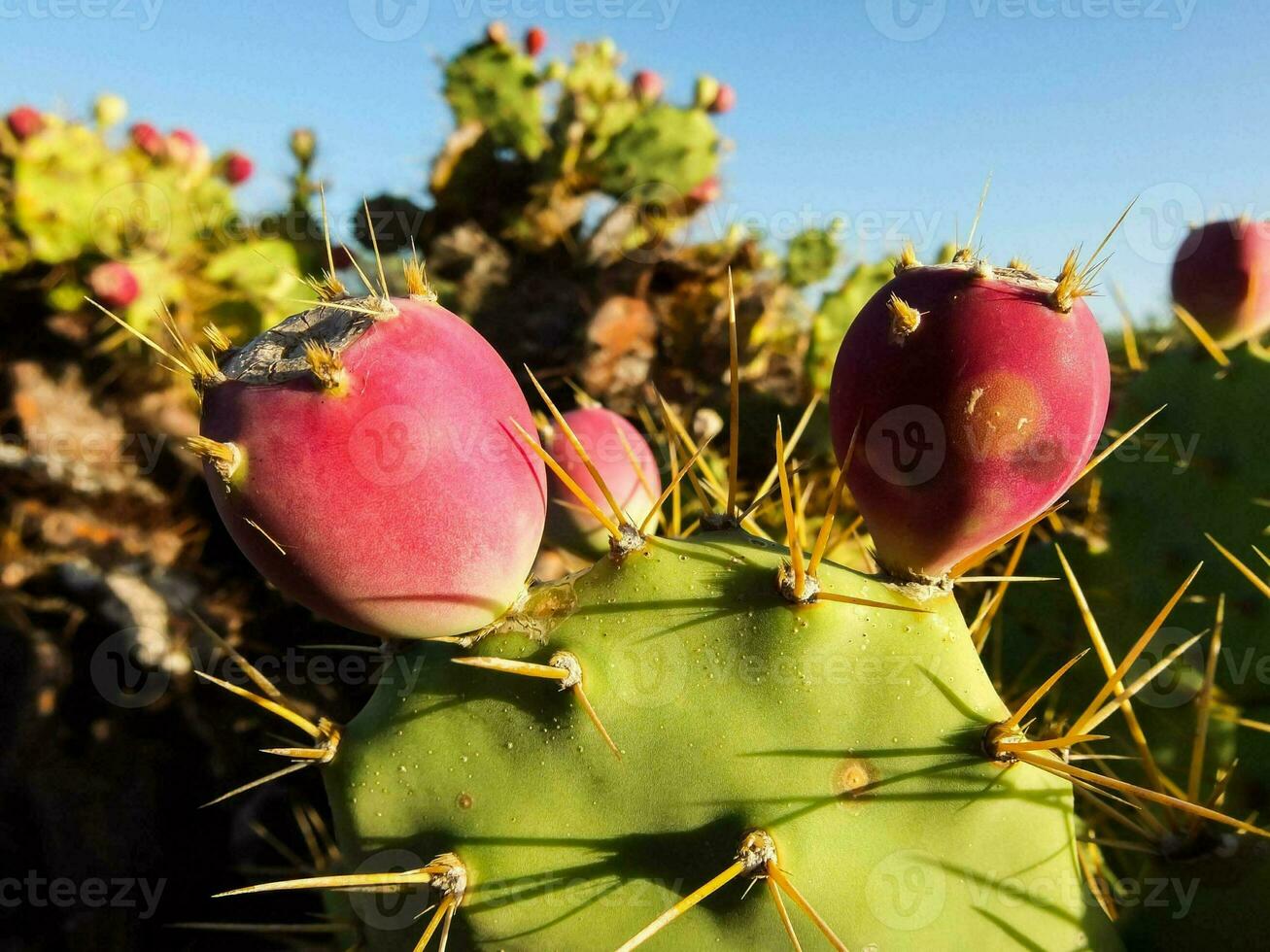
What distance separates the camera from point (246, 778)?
5.89ft

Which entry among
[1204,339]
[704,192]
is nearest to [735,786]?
[1204,339]

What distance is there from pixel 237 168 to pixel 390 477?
2277mm

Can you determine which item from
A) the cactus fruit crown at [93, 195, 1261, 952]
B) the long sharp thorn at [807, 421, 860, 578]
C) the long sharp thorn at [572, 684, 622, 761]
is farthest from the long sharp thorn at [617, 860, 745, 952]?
the long sharp thorn at [807, 421, 860, 578]

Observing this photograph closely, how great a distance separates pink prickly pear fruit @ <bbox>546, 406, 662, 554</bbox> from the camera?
1.10m

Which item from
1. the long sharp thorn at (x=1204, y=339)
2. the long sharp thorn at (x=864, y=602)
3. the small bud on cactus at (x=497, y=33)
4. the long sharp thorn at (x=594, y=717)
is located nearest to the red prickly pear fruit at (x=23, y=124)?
the small bud on cactus at (x=497, y=33)

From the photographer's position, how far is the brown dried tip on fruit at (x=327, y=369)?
624 millimetres

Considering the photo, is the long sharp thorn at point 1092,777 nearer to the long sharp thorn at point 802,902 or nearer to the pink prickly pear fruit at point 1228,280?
the long sharp thorn at point 802,902

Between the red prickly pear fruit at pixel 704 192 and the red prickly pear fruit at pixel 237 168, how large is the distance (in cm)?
125

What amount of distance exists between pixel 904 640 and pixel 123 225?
204 centimetres

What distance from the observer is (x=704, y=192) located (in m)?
2.49

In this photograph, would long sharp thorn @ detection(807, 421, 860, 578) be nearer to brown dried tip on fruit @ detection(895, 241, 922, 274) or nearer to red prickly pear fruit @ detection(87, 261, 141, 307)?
brown dried tip on fruit @ detection(895, 241, 922, 274)

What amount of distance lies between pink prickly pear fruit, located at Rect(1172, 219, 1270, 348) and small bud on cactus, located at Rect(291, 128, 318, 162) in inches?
89.2

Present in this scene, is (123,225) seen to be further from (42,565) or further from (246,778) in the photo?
(246,778)

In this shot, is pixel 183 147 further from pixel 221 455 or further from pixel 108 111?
pixel 221 455
